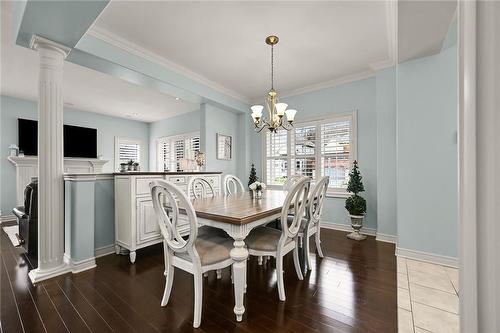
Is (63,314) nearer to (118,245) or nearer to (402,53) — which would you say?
(118,245)

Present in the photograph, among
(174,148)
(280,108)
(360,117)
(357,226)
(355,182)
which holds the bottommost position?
(357,226)

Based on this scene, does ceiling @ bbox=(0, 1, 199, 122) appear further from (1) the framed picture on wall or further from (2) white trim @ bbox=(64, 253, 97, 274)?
(2) white trim @ bbox=(64, 253, 97, 274)

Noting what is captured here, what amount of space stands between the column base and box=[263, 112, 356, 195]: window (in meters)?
3.63

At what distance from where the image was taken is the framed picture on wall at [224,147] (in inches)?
189

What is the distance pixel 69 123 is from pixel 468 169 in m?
7.51

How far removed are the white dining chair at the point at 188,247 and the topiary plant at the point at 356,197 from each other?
2.37 meters

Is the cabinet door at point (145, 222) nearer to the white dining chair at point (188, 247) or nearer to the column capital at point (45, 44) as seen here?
the white dining chair at point (188, 247)

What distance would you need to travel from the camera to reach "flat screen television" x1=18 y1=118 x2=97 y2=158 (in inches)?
200

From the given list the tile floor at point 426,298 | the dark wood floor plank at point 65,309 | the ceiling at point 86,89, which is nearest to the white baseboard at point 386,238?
the tile floor at point 426,298

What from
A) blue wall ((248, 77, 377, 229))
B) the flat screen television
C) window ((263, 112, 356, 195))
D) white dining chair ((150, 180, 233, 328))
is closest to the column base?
white dining chair ((150, 180, 233, 328))

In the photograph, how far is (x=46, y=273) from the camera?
229 cm

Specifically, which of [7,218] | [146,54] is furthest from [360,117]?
[7,218]

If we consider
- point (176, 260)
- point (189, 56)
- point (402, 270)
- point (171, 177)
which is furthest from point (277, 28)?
point (402, 270)

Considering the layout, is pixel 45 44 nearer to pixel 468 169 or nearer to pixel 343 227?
pixel 468 169
